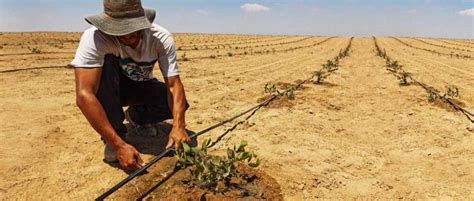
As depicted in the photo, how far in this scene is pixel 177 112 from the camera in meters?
3.41

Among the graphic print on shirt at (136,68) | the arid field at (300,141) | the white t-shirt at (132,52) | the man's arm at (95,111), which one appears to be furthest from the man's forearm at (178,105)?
the arid field at (300,141)

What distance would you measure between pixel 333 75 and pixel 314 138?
17.4 feet

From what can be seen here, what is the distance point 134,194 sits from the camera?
3.03m

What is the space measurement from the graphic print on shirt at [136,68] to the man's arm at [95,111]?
38cm

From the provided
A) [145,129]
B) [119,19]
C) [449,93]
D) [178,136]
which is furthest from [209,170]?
[449,93]

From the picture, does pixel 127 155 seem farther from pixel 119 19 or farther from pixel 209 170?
pixel 119 19

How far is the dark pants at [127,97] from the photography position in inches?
137

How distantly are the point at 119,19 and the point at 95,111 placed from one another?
708 mm

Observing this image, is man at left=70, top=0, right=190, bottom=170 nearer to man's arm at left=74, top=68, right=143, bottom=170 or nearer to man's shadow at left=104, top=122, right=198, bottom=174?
man's arm at left=74, top=68, right=143, bottom=170

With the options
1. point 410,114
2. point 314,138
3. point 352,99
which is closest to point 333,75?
point 352,99

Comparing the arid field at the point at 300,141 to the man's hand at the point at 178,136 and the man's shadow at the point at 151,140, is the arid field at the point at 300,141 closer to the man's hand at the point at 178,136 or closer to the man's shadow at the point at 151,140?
the man's shadow at the point at 151,140

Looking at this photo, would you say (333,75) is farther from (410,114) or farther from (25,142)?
(25,142)

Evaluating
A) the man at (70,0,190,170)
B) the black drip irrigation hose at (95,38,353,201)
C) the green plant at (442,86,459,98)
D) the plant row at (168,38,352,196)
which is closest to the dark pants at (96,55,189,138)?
the man at (70,0,190,170)

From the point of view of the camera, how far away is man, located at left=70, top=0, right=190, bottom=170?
3.04 metres
